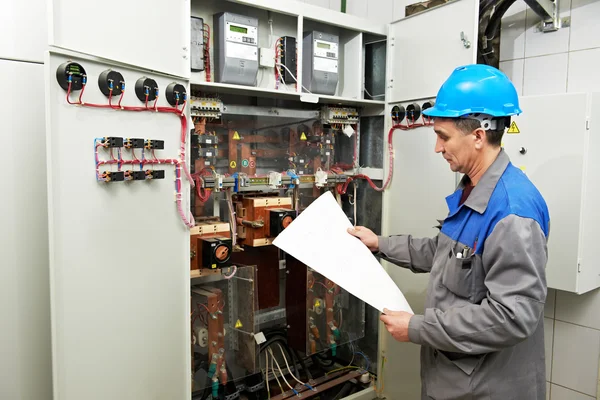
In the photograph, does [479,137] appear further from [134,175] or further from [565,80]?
[565,80]

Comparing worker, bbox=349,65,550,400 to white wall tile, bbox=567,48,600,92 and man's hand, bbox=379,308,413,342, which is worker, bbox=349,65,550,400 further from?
white wall tile, bbox=567,48,600,92

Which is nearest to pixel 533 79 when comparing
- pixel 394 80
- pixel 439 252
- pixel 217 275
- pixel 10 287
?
pixel 394 80

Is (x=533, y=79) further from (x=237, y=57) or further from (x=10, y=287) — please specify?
(x=10, y=287)

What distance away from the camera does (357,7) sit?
344 cm

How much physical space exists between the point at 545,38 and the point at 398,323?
194 cm

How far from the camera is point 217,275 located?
7.75ft

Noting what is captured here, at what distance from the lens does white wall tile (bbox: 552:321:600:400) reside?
7.70 ft

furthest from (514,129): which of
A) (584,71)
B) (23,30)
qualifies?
(23,30)

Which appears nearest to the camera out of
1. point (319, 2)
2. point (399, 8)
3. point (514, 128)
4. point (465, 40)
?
point (465, 40)

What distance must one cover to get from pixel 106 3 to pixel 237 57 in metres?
0.76

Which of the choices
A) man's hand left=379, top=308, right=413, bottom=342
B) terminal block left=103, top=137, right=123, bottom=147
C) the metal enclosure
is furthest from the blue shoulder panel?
terminal block left=103, top=137, right=123, bottom=147

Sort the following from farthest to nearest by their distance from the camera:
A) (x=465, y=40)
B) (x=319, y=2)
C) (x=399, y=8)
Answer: (x=319, y=2)
(x=399, y=8)
(x=465, y=40)

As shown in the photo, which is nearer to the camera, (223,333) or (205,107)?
(205,107)

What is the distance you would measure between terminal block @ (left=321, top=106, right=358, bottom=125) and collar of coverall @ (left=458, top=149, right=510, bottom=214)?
140 centimetres
